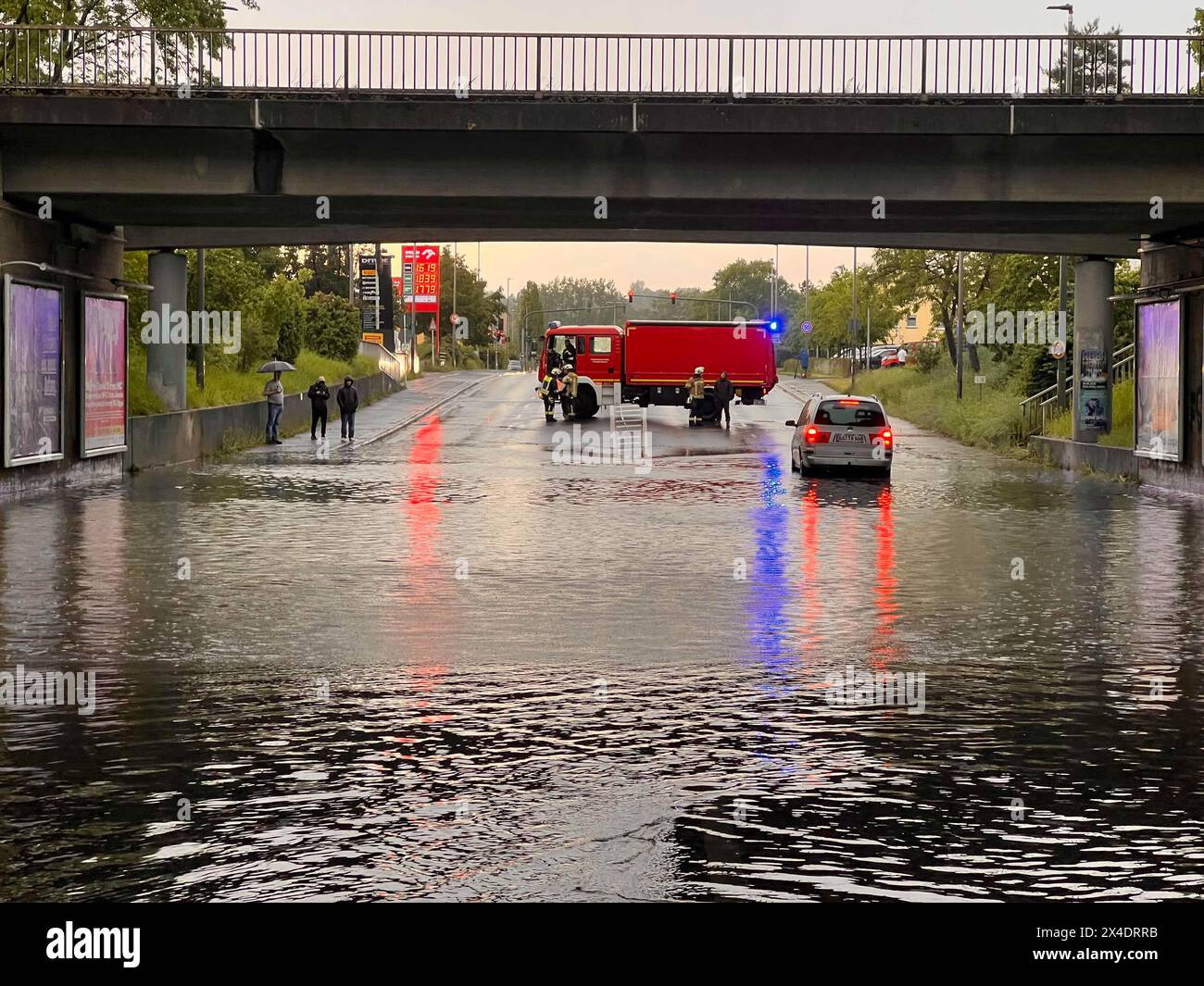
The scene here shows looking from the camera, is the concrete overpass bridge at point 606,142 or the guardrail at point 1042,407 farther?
the guardrail at point 1042,407

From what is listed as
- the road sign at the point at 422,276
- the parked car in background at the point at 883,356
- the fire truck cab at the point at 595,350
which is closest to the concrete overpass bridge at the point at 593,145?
the fire truck cab at the point at 595,350

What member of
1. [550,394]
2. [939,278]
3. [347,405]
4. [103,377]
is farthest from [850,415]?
[939,278]

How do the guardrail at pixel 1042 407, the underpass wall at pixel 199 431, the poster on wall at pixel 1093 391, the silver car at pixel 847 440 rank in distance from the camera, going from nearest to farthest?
the silver car at pixel 847 440 → the underpass wall at pixel 199 431 → the poster on wall at pixel 1093 391 → the guardrail at pixel 1042 407

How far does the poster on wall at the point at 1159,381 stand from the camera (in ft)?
104

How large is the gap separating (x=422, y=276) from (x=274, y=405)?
286 ft

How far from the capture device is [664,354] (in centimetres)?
6656

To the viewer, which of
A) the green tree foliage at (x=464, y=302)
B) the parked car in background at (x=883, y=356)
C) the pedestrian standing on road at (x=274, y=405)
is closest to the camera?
the pedestrian standing on road at (x=274, y=405)

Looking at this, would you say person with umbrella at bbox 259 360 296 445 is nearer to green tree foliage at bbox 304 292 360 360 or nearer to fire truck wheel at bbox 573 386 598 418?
fire truck wheel at bbox 573 386 598 418

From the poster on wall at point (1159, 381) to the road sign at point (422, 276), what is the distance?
3512 inches

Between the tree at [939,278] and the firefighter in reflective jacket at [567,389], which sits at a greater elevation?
the tree at [939,278]

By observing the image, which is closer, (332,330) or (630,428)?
(630,428)

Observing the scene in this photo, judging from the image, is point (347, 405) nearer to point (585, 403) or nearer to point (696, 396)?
point (696, 396)

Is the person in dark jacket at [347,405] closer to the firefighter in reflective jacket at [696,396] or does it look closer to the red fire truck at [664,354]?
the firefighter in reflective jacket at [696,396]

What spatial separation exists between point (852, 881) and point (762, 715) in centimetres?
352
